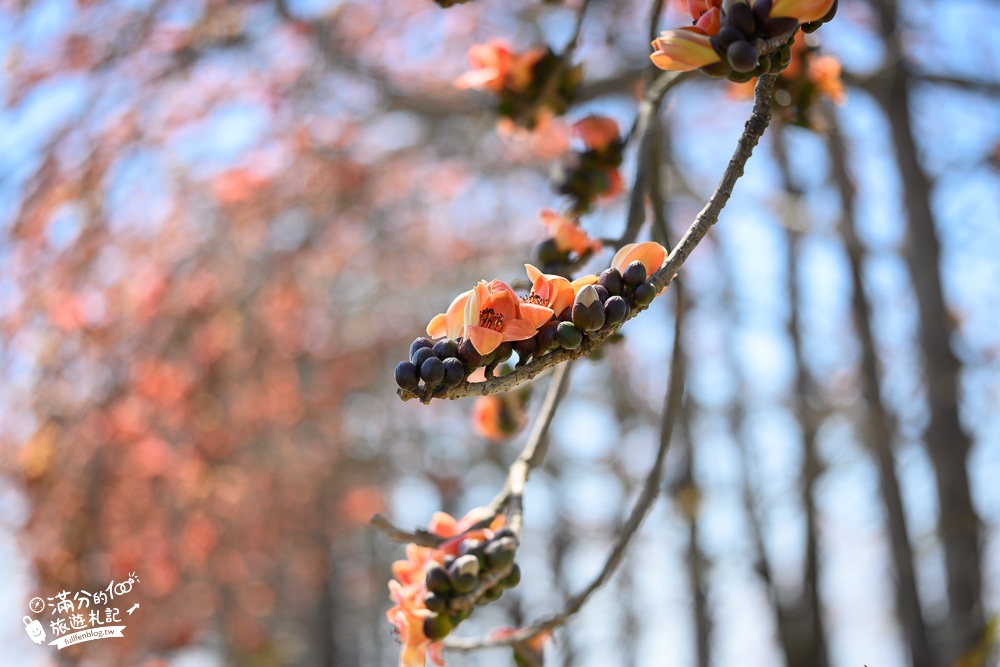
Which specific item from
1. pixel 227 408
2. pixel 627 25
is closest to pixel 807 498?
pixel 627 25

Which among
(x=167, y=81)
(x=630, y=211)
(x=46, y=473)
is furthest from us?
(x=46, y=473)

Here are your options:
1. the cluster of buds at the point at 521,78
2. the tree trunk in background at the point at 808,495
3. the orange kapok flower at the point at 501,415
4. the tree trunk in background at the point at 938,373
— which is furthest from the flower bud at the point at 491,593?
the tree trunk in background at the point at 808,495

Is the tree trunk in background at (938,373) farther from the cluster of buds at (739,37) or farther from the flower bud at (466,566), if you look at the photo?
the cluster of buds at (739,37)

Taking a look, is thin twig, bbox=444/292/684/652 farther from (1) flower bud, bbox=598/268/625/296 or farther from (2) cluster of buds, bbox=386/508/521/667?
(1) flower bud, bbox=598/268/625/296

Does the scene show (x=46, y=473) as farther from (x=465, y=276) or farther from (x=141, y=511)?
(x=465, y=276)

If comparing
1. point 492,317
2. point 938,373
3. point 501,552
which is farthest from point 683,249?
point 938,373

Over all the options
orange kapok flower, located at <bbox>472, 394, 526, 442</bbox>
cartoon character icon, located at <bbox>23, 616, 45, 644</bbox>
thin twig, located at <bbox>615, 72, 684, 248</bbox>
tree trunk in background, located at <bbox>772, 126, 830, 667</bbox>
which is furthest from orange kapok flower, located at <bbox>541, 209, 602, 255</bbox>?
tree trunk in background, located at <bbox>772, 126, 830, 667</bbox>
